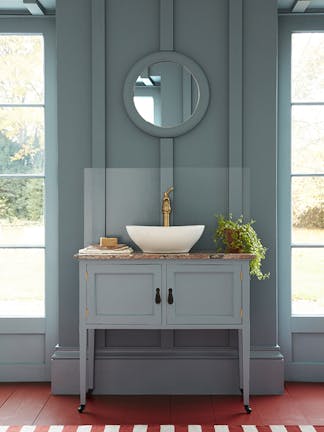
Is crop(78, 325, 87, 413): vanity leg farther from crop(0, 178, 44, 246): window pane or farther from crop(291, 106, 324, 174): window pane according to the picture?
crop(291, 106, 324, 174): window pane

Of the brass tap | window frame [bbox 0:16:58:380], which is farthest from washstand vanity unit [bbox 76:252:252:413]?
window frame [bbox 0:16:58:380]

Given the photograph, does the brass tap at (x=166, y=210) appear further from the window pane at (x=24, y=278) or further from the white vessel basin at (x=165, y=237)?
the window pane at (x=24, y=278)

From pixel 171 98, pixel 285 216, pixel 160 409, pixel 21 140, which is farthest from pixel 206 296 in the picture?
pixel 21 140

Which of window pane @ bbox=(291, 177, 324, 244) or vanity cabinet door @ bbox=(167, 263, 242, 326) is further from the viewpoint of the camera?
window pane @ bbox=(291, 177, 324, 244)

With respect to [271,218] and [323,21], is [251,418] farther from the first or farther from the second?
[323,21]

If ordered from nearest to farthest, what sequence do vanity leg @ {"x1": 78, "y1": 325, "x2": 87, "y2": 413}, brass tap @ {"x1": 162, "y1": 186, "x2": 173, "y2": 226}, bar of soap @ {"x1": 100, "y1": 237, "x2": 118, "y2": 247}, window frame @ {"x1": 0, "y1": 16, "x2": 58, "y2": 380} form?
vanity leg @ {"x1": 78, "y1": 325, "x2": 87, "y2": 413} → bar of soap @ {"x1": 100, "y1": 237, "x2": 118, "y2": 247} → brass tap @ {"x1": 162, "y1": 186, "x2": 173, "y2": 226} → window frame @ {"x1": 0, "y1": 16, "x2": 58, "y2": 380}

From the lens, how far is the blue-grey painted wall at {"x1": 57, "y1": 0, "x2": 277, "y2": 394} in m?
3.79

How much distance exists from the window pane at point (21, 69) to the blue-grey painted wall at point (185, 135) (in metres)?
0.31

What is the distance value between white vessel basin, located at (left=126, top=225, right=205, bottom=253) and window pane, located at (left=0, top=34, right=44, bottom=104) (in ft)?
4.07

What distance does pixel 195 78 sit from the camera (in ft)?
12.3

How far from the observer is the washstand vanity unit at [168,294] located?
338cm

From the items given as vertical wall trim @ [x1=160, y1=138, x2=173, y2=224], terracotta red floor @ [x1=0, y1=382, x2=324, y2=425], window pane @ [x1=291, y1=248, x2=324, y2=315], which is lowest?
terracotta red floor @ [x1=0, y1=382, x2=324, y2=425]

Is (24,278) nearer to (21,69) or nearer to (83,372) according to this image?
(83,372)

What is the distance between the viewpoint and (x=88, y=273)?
340cm
